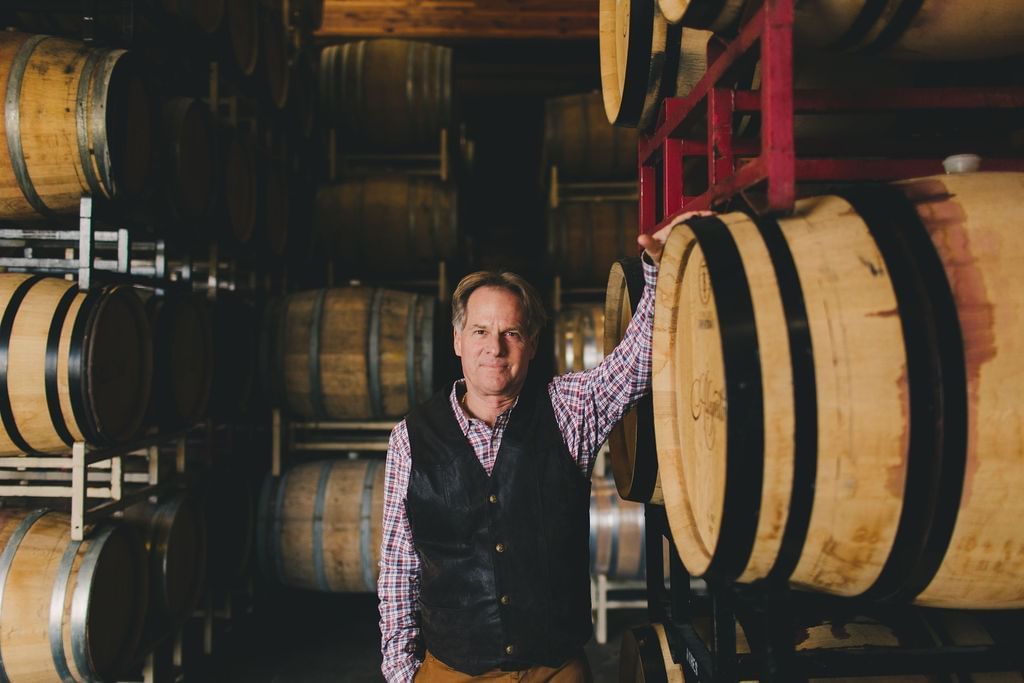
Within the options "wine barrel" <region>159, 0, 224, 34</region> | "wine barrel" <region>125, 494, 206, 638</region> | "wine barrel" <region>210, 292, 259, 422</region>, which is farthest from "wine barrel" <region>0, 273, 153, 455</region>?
"wine barrel" <region>159, 0, 224, 34</region>

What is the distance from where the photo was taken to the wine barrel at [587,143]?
5.54 metres

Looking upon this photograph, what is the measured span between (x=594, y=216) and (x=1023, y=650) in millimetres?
4469

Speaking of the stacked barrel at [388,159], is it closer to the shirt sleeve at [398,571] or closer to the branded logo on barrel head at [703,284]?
the shirt sleeve at [398,571]

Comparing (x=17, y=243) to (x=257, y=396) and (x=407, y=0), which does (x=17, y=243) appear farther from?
(x=407, y=0)

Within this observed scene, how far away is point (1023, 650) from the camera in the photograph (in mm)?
1358

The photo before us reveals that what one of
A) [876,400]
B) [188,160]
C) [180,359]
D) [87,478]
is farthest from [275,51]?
[876,400]

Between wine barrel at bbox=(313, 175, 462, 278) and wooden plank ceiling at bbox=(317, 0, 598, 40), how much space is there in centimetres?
261

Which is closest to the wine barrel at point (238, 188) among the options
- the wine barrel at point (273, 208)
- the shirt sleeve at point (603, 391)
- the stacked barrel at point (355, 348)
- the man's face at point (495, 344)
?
the wine barrel at point (273, 208)

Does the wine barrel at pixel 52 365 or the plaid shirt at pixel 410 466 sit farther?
the wine barrel at pixel 52 365

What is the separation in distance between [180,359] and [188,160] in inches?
42.1

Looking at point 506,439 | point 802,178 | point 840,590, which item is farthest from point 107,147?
point 840,590

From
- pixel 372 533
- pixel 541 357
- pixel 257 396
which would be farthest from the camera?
pixel 541 357

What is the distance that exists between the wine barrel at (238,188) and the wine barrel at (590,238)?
225 cm

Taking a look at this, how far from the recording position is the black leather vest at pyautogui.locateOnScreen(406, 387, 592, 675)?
184 centimetres
